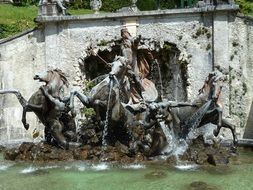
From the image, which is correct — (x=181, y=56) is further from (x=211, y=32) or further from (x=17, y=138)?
(x=17, y=138)

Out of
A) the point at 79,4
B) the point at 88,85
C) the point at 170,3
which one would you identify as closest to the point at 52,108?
the point at 88,85

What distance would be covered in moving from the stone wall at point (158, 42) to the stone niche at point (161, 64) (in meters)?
0.15

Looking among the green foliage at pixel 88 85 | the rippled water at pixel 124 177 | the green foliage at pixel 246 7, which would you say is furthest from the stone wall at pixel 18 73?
the green foliage at pixel 246 7

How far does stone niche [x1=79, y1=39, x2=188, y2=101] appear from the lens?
15.9m

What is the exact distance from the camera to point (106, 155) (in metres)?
11.9

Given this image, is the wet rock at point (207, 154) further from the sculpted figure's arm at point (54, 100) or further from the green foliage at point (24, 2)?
the green foliage at point (24, 2)

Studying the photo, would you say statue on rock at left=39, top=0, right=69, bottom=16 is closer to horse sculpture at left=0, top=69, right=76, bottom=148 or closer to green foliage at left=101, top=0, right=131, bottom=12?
horse sculpture at left=0, top=69, right=76, bottom=148

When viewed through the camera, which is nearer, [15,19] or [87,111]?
[87,111]

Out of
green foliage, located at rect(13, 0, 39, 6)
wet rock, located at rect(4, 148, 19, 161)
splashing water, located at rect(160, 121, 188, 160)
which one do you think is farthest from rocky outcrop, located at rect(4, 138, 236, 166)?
green foliage, located at rect(13, 0, 39, 6)

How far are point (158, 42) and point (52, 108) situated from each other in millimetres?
4756

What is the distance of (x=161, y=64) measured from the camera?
1645cm

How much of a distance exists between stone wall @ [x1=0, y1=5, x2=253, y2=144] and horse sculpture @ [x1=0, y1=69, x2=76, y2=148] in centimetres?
359

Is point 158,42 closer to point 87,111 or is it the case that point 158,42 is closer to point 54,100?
point 87,111

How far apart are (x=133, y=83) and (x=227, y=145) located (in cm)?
307
